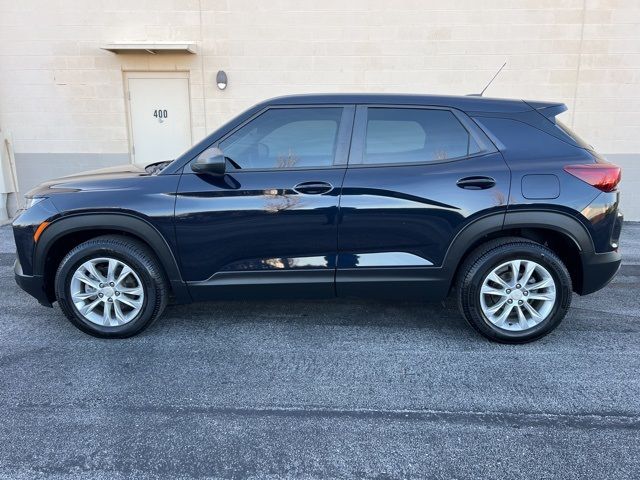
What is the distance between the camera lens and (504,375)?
10.4ft

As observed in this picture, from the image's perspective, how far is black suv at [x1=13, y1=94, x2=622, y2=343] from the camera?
340 centimetres

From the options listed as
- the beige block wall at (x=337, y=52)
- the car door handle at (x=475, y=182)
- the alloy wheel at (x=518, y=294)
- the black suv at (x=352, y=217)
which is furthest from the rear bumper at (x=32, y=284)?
the beige block wall at (x=337, y=52)

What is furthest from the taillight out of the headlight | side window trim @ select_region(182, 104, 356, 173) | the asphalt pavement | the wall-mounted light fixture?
the wall-mounted light fixture

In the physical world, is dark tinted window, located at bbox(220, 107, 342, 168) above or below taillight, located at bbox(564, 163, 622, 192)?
above

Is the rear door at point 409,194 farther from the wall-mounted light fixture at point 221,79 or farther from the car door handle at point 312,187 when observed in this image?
the wall-mounted light fixture at point 221,79

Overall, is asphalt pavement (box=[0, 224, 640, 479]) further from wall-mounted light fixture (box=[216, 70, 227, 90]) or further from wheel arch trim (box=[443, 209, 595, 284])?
wall-mounted light fixture (box=[216, 70, 227, 90])

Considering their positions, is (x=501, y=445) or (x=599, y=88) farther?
(x=599, y=88)

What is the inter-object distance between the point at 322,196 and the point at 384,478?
1.83 meters

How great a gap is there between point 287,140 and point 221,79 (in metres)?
5.01

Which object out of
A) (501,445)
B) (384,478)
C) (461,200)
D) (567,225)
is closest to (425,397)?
(501,445)

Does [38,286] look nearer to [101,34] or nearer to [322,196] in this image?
[322,196]

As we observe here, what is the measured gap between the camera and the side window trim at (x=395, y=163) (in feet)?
11.4

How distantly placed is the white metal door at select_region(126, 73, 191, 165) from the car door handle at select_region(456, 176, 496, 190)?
6.00 meters

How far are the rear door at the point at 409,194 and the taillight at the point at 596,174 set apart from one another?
472 mm
